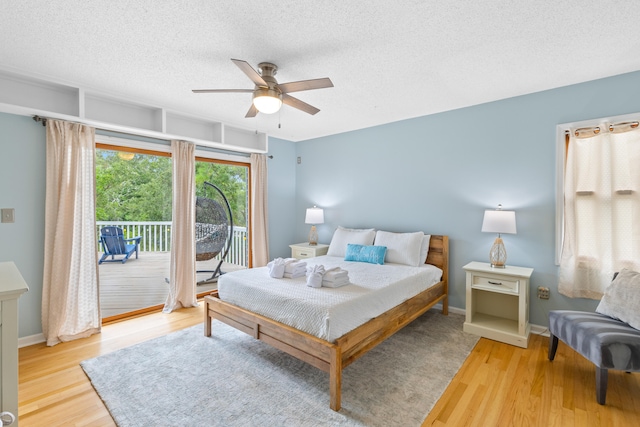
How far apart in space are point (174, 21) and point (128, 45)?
1.80 ft

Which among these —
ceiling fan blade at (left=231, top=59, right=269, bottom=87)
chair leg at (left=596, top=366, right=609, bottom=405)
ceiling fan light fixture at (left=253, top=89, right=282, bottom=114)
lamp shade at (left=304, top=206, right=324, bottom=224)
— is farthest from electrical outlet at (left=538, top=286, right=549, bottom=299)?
ceiling fan blade at (left=231, top=59, right=269, bottom=87)

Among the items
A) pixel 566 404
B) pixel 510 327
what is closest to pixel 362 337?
pixel 566 404

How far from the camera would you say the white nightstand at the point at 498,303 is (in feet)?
9.48

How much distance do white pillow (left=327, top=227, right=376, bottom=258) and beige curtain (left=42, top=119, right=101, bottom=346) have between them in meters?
2.84

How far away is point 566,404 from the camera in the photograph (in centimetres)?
203

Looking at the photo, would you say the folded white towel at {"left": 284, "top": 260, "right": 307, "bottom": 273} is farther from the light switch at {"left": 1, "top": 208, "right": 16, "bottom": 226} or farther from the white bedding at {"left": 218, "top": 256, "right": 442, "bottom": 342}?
the light switch at {"left": 1, "top": 208, "right": 16, "bottom": 226}

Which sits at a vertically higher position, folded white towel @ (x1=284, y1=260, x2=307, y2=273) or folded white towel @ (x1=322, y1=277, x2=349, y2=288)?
folded white towel @ (x1=284, y1=260, x2=307, y2=273)

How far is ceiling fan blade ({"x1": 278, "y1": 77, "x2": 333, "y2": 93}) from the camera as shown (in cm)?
219

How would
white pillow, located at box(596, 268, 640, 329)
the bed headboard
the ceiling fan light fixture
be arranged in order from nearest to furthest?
1. white pillow, located at box(596, 268, 640, 329)
2. the ceiling fan light fixture
3. the bed headboard

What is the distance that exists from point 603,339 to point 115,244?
475 cm

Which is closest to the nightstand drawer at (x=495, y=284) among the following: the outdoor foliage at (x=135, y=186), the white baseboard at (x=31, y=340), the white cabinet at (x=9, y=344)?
the white cabinet at (x=9, y=344)

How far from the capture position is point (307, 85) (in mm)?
2270

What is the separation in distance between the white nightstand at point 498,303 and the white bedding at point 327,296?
50 cm

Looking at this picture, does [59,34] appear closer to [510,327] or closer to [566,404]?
[566,404]
